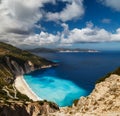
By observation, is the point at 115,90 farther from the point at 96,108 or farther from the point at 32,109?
the point at 32,109

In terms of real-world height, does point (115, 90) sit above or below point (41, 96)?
above

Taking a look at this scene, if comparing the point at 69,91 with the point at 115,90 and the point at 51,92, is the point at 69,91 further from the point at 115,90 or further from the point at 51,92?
the point at 115,90

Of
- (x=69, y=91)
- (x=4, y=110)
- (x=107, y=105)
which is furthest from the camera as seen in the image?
(x=69, y=91)

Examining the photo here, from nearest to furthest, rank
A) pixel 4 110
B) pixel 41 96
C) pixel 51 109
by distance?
pixel 4 110 → pixel 51 109 → pixel 41 96

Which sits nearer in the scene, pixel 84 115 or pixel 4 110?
pixel 84 115

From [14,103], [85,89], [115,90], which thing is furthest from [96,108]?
[85,89]

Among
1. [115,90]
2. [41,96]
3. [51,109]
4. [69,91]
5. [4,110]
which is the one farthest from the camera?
[69,91]

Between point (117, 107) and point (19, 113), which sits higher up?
point (117, 107)

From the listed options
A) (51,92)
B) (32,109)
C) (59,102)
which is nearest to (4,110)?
(32,109)

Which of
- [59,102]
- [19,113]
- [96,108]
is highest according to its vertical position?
[96,108]
